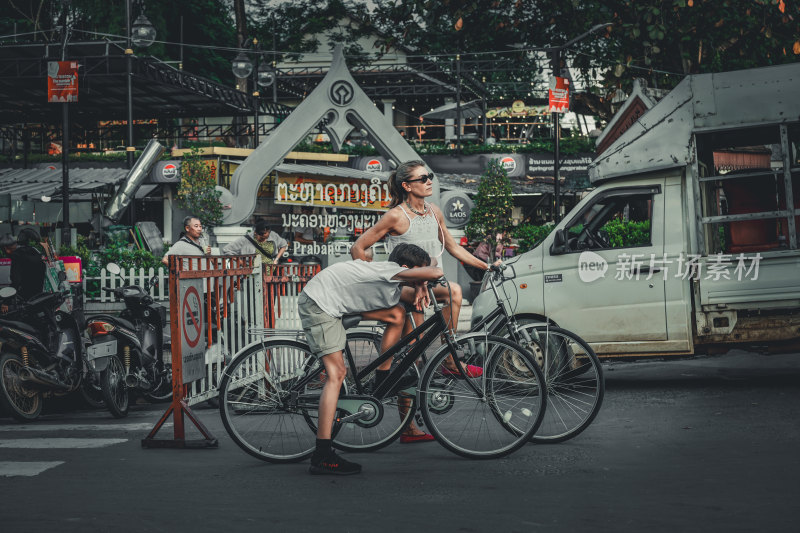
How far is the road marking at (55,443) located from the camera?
23.7ft

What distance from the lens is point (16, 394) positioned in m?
8.80

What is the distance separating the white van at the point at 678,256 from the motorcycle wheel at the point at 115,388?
11.4ft

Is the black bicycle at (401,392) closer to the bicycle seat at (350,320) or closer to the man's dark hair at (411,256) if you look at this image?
the bicycle seat at (350,320)

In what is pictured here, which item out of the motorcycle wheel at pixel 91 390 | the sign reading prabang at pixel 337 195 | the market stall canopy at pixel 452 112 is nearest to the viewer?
the motorcycle wheel at pixel 91 390

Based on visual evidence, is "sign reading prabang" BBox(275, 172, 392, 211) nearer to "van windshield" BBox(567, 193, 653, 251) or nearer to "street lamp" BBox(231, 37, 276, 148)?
"street lamp" BBox(231, 37, 276, 148)

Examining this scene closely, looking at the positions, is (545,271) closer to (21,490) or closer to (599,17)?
(21,490)

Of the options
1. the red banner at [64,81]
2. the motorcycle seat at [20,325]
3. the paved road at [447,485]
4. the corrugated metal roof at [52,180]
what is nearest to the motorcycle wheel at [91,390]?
the motorcycle seat at [20,325]

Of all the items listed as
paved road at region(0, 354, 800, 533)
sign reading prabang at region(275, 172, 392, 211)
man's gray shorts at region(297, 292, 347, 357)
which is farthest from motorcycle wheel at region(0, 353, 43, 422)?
sign reading prabang at region(275, 172, 392, 211)

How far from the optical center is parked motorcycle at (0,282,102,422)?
8.79m

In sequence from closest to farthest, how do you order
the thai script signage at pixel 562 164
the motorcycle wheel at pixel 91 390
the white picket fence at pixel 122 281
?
1. the motorcycle wheel at pixel 91 390
2. the white picket fence at pixel 122 281
3. the thai script signage at pixel 562 164

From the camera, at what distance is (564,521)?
455 cm

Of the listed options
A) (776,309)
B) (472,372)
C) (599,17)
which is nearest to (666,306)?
(776,309)

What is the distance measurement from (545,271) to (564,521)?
512cm

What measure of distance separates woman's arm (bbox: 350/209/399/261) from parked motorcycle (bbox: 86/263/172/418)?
11.9ft
